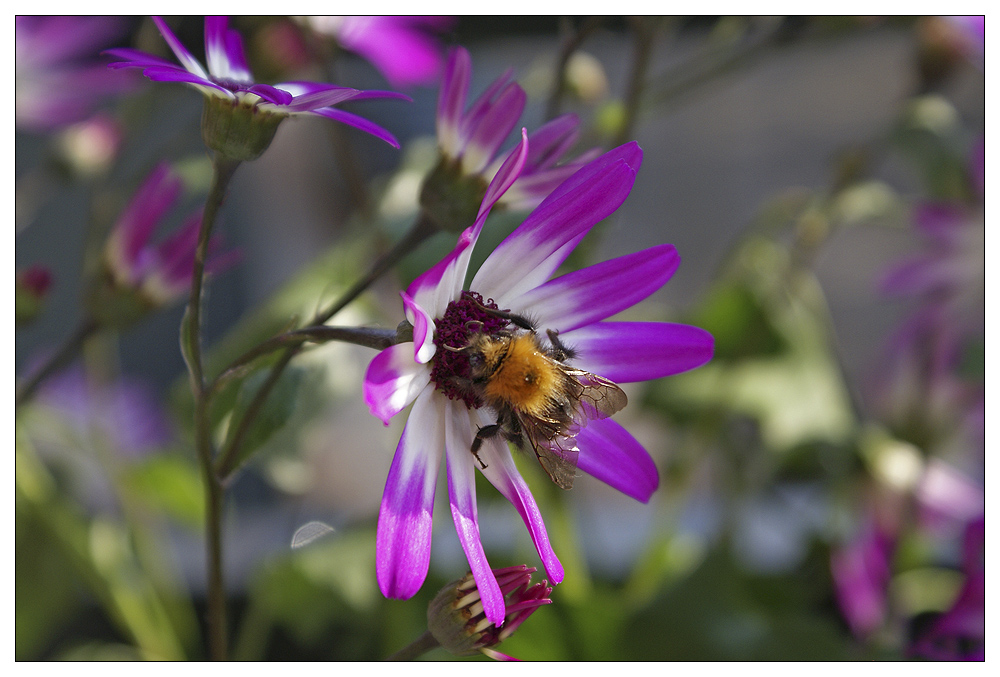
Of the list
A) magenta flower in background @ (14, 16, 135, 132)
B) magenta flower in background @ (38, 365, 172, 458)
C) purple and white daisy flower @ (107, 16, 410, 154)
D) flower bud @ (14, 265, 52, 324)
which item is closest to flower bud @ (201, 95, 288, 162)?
purple and white daisy flower @ (107, 16, 410, 154)

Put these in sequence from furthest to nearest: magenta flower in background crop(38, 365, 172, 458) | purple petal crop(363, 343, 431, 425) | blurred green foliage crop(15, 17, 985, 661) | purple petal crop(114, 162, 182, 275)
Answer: magenta flower in background crop(38, 365, 172, 458)
blurred green foliage crop(15, 17, 985, 661)
purple petal crop(114, 162, 182, 275)
purple petal crop(363, 343, 431, 425)

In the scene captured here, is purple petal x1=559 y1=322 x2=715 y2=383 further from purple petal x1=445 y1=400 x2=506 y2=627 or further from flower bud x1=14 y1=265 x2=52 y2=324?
flower bud x1=14 y1=265 x2=52 y2=324

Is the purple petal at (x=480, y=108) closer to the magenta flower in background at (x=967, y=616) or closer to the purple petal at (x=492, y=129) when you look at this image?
the purple petal at (x=492, y=129)

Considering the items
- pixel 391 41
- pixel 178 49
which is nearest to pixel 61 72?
pixel 391 41

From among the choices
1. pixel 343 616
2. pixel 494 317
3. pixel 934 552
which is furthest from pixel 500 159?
pixel 934 552

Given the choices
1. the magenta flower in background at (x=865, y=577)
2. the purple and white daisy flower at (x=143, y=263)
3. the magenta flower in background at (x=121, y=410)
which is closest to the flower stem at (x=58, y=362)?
the purple and white daisy flower at (x=143, y=263)

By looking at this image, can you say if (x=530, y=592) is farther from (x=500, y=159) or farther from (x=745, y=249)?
(x=745, y=249)
